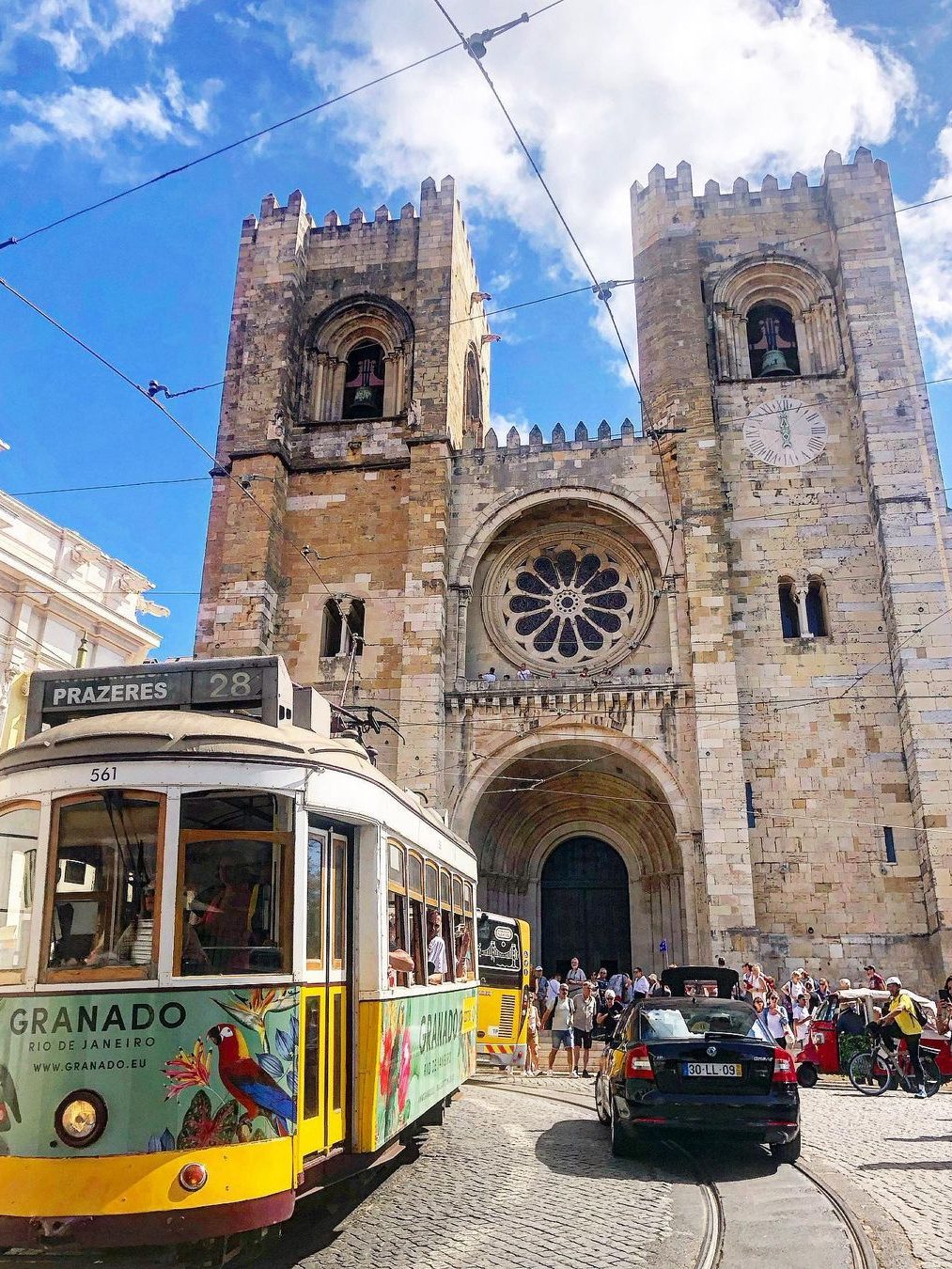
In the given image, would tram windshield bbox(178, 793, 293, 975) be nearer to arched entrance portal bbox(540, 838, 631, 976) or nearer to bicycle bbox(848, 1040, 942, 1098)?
bicycle bbox(848, 1040, 942, 1098)

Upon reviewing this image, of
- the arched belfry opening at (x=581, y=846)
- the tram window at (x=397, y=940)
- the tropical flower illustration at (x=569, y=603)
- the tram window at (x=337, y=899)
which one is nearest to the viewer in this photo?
the tram window at (x=337, y=899)

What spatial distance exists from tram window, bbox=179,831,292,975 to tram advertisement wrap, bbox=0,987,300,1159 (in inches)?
7.1

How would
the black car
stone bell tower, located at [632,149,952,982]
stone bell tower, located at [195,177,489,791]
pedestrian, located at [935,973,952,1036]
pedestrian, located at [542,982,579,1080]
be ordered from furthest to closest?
stone bell tower, located at [195,177,489,791] < stone bell tower, located at [632,149,952,982] < pedestrian, located at [542,982,579,1080] < pedestrian, located at [935,973,952,1036] < the black car

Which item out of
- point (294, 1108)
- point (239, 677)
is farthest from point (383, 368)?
point (294, 1108)

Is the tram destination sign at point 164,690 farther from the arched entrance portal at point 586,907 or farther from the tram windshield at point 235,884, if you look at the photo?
the arched entrance portal at point 586,907

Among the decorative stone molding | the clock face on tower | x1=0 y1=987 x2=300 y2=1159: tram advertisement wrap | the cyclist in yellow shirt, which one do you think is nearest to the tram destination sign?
x1=0 y1=987 x2=300 y2=1159: tram advertisement wrap

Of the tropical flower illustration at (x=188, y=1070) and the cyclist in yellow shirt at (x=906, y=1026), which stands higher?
the tropical flower illustration at (x=188, y=1070)

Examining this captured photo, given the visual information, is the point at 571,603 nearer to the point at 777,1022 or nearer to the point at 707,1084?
the point at 777,1022

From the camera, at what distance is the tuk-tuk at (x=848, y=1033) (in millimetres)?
12039

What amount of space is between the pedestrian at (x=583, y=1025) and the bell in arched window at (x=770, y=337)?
13.2m

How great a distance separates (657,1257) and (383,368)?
20.5 m

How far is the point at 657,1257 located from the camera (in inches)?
182

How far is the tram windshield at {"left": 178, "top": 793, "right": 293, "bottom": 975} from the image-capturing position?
4.41 m

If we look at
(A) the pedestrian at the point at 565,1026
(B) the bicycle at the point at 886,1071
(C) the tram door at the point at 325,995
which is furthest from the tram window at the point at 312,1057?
(A) the pedestrian at the point at 565,1026
